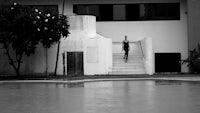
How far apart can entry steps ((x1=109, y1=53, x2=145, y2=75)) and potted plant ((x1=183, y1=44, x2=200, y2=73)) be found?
3857mm

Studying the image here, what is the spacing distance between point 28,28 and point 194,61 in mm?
13577

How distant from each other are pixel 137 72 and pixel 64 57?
600 centimetres

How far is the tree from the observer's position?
3225cm

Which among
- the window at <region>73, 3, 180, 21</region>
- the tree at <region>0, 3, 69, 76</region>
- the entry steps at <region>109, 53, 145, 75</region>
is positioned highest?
the window at <region>73, 3, 180, 21</region>

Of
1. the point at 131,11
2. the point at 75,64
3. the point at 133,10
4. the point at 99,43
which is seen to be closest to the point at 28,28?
the point at 75,64

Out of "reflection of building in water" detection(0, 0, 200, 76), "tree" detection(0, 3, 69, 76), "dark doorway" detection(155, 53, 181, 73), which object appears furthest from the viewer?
"dark doorway" detection(155, 53, 181, 73)

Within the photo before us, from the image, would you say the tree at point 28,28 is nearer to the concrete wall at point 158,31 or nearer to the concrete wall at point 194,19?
the concrete wall at point 158,31

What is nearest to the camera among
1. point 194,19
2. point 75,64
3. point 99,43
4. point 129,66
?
point 99,43

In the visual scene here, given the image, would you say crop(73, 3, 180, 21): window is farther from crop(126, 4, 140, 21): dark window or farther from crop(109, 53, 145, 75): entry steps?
crop(109, 53, 145, 75): entry steps

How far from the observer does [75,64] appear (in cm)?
3541

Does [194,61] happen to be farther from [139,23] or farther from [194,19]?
[139,23]

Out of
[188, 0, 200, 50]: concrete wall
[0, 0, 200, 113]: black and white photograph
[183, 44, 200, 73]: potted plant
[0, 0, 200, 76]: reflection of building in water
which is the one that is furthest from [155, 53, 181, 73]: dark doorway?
[188, 0, 200, 50]: concrete wall

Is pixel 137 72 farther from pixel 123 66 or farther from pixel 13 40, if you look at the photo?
pixel 13 40

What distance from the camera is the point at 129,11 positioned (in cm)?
3969
